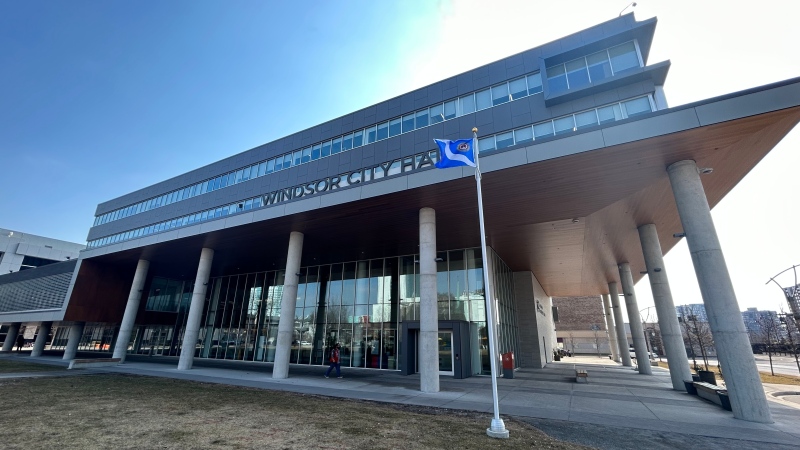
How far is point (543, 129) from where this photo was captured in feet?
55.1

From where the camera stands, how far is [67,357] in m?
30.8

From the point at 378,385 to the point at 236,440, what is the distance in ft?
32.4

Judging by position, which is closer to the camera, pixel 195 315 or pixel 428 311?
pixel 428 311

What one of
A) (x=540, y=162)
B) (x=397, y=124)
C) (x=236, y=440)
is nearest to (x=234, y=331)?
(x=397, y=124)

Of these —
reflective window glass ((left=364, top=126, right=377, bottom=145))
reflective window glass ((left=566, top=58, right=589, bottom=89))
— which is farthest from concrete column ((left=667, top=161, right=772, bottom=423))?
reflective window glass ((left=364, top=126, right=377, bottom=145))

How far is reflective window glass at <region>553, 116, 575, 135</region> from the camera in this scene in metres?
16.3

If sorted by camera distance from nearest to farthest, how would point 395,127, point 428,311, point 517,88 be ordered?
1. point 428,311
2. point 517,88
3. point 395,127

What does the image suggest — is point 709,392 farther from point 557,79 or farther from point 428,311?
point 557,79

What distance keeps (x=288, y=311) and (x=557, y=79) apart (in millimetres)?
19378

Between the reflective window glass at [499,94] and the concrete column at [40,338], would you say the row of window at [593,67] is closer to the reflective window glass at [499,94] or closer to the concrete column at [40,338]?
the reflective window glass at [499,94]

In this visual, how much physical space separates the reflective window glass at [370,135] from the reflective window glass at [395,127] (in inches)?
44.1

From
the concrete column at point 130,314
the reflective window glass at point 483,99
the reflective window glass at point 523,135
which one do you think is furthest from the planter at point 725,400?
Answer: the concrete column at point 130,314

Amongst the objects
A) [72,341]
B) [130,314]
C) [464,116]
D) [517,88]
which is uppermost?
[517,88]

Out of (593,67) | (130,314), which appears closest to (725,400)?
(593,67)
